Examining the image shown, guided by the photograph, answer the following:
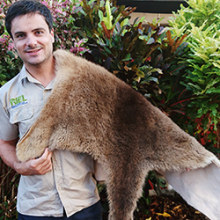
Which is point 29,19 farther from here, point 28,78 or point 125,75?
point 125,75

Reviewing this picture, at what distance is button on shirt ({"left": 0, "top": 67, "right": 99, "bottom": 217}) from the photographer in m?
1.64

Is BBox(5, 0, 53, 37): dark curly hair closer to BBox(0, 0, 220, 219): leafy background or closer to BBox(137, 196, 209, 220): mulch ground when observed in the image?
BBox(0, 0, 220, 219): leafy background

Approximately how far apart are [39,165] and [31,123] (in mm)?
326

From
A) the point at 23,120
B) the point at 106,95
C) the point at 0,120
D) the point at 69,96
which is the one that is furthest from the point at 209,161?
the point at 0,120

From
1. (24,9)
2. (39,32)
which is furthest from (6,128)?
(24,9)

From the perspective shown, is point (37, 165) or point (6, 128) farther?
point (6, 128)

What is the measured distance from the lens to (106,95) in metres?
1.62

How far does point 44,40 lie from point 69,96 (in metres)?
0.48

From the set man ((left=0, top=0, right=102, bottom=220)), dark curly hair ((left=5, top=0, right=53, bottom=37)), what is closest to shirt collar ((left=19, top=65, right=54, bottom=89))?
man ((left=0, top=0, right=102, bottom=220))

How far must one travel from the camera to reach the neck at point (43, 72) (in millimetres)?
1739

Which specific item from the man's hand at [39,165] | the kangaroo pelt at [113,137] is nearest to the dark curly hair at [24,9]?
the kangaroo pelt at [113,137]

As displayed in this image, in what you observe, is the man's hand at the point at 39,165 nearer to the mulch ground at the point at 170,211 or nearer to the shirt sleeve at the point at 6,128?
the shirt sleeve at the point at 6,128

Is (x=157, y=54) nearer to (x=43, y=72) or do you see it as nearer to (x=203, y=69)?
(x=203, y=69)

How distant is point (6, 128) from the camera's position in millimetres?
1803
